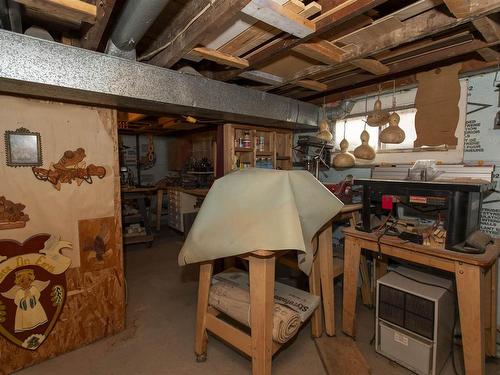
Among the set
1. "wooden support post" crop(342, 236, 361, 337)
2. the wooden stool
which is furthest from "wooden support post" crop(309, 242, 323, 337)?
"wooden support post" crop(342, 236, 361, 337)

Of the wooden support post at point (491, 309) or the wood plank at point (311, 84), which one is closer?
the wooden support post at point (491, 309)

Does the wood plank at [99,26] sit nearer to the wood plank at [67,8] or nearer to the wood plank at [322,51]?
the wood plank at [67,8]

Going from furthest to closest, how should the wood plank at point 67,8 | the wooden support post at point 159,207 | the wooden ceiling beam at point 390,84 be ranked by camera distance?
the wooden support post at point 159,207, the wooden ceiling beam at point 390,84, the wood plank at point 67,8

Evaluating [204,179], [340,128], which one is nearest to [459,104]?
[340,128]

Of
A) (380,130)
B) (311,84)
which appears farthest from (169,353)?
(380,130)

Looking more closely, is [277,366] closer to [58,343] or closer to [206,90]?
[58,343]

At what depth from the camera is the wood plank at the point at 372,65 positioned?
1.92 metres

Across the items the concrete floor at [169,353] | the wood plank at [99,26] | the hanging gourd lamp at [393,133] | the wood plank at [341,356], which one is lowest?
the concrete floor at [169,353]

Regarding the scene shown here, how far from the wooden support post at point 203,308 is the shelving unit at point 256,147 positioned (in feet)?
4.38

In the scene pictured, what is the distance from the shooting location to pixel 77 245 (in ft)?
6.52

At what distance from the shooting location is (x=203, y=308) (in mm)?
1889

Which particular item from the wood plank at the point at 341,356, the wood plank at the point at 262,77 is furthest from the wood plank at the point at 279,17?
the wood plank at the point at 341,356

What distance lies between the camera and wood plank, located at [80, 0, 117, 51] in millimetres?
1152

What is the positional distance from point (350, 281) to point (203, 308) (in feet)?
3.69
